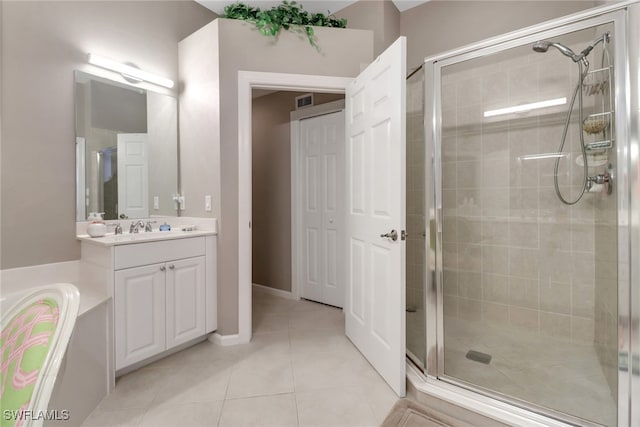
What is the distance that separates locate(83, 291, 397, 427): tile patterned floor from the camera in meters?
1.63

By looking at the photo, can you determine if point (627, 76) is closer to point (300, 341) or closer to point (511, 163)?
point (511, 163)

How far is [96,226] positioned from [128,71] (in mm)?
1179

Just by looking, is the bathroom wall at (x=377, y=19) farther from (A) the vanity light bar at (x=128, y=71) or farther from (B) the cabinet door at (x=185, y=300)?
(B) the cabinet door at (x=185, y=300)

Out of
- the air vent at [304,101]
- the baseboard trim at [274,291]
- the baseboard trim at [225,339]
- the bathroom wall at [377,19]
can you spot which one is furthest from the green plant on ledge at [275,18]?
the baseboard trim at [274,291]

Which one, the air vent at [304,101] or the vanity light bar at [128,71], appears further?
the air vent at [304,101]

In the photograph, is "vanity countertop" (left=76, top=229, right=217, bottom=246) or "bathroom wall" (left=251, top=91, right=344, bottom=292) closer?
"vanity countertop" (left=76, top=229, right=217, bottom=246)

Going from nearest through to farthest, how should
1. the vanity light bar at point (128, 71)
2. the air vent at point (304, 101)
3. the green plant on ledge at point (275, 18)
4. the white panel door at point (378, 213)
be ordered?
1. the white panel door at point (378, 213)
2. the vanity light bar at point (128, 71)
3. the green plant on ledge at point (275, 18)
4. the air vent at point (304, 101)

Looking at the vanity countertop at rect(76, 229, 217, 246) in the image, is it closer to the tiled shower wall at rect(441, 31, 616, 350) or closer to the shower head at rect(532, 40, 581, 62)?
the tiled shower wall at rect(441, 31, 616, 350)

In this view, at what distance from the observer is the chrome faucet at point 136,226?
2293 millimetres

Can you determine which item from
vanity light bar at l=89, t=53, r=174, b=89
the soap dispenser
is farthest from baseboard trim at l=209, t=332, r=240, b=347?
vanity light bar at l=89, t=53, r=174, b=89

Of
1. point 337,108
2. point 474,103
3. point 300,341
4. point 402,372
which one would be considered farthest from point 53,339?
point 337,108

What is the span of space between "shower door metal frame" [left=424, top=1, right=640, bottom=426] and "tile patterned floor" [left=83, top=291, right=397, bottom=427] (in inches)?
17.5

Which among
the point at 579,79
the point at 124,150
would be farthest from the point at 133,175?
the point at 579,79

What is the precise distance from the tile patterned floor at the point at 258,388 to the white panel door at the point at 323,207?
90 cm
